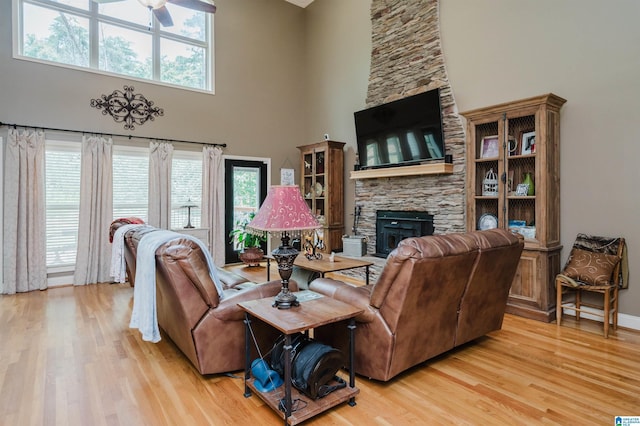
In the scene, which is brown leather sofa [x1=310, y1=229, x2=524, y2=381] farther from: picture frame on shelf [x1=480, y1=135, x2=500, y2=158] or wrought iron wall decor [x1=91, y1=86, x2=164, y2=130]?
wrought iron wall decor [x1=91, y1=86, x2=164, y2=130]

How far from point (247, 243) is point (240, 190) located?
1.07 metres

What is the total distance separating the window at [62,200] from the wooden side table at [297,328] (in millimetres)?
4471

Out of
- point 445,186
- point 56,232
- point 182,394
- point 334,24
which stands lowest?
point 182,394

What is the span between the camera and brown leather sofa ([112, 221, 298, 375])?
7.57 ft

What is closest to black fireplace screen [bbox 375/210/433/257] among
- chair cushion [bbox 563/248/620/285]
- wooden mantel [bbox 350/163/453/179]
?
wooden mantel [bbox 350/163/453/179]

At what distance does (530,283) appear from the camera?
379cm

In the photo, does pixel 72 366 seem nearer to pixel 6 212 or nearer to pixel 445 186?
pixel 6 212

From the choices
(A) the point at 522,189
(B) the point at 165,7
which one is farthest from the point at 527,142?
(B) the point at 165,7

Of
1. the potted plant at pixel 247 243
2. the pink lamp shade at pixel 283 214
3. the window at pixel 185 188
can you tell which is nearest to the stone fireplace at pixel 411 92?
the potted plant at pixel 247 243

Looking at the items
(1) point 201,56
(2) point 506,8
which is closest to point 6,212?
(1) point 201,56

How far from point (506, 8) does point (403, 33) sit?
5.08ft

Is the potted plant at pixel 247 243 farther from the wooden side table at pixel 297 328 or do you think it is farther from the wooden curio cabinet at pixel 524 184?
the wooden side table at pixel 297 328

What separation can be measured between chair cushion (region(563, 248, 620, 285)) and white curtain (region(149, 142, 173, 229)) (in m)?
5.67

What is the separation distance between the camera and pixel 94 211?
5352 millimetres
